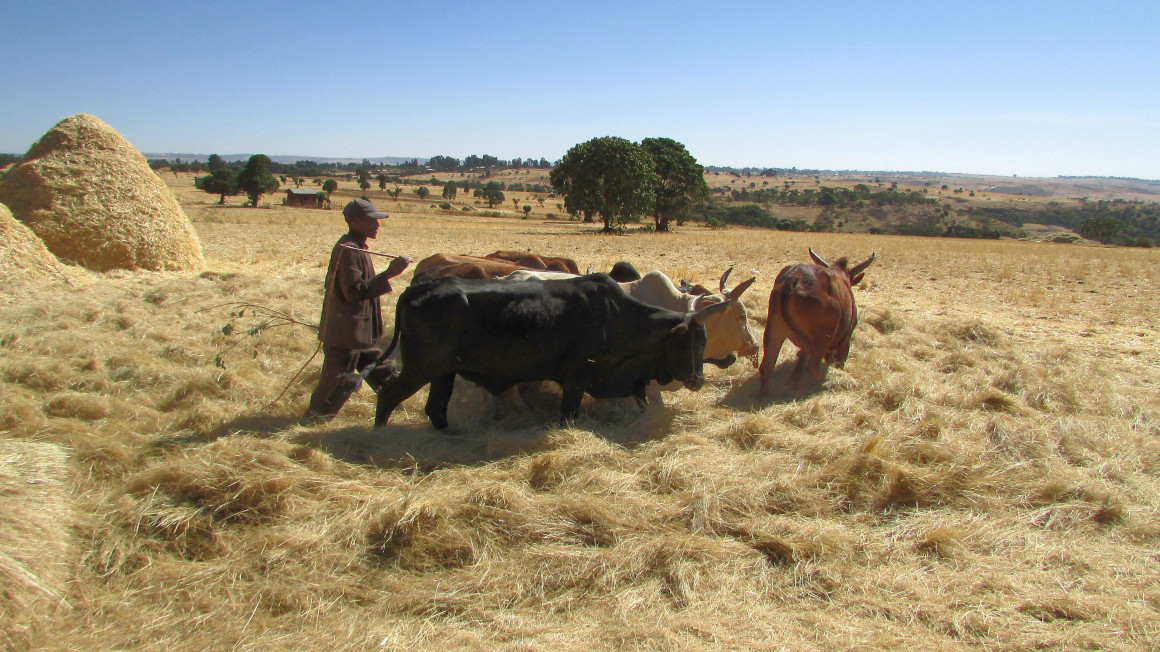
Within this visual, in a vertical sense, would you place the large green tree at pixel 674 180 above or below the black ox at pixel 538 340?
above

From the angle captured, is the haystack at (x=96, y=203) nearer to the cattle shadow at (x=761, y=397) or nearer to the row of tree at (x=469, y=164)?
the cattle shadow at (x=761, y=397)

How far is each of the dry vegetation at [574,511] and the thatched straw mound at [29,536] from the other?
1 cm

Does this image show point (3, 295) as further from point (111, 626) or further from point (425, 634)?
point (425, 634)

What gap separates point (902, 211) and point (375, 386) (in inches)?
3268

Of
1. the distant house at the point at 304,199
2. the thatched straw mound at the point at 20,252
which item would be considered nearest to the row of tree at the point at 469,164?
the distant house at the point at 304,199

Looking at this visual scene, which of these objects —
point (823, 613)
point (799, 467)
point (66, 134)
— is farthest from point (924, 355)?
point (66, 134)

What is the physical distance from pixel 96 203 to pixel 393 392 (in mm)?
10185

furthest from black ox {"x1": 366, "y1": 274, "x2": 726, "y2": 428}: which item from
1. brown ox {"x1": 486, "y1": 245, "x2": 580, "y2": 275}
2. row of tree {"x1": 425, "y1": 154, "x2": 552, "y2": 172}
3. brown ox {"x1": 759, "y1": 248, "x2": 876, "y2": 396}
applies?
row of tree {"x1": 425, "y1": 154, "x2": 552, "y2": 172}

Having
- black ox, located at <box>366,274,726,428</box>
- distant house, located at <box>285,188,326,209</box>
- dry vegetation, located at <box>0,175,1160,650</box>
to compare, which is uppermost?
distant house, located at <box>285,188,326,209</box>

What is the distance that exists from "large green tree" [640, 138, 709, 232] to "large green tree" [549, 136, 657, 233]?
9.91 feet

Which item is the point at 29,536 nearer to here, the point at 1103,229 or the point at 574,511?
the point at 574,511

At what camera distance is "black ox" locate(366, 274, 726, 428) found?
15.8 ft

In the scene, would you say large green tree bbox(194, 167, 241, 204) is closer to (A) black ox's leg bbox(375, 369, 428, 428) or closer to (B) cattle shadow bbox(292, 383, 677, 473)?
(B) cattle shadow bbox(292, 383, 677, 473)

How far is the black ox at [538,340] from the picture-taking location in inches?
189
